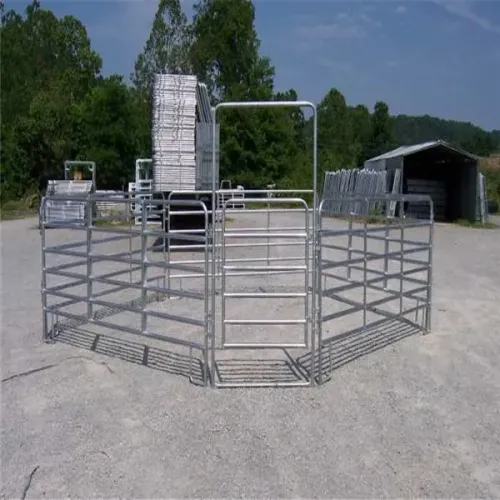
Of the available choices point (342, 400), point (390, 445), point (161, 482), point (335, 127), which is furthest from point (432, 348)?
point (335, 127)

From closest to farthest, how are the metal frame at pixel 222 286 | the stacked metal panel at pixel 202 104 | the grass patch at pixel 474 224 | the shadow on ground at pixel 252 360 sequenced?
the metal frame at pixel 222 286 < the shadow on ground at pixel 252 360 < the stacked metal panel at pixel 202 104 < the grass patch at pixel 474 224

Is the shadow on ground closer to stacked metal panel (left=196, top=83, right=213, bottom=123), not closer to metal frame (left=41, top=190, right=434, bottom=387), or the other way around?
metal frame (left=41, top=190, right=434, bottom=387)

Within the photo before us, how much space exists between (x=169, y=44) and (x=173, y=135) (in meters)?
26.1

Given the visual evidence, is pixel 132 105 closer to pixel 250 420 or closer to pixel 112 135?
pixel 112 135

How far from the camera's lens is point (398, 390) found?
517 centimetres

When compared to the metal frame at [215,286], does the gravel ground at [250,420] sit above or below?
below

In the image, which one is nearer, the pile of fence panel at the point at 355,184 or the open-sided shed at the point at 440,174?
the pile of fence panel at the point at 355,184

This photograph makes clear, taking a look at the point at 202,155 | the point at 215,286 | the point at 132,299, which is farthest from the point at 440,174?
the point at 215,286

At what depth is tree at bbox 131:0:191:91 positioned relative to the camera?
3772 centimetres

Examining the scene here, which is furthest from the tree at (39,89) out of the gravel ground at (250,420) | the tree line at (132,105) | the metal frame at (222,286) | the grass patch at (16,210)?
the gravel ground at (250,420)

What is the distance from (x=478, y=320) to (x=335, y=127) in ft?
150

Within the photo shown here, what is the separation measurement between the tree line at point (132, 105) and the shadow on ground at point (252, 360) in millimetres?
24354

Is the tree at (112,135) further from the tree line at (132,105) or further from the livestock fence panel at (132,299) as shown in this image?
the livestock fence panel at (132,299)

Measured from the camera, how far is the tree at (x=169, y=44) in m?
37.7
